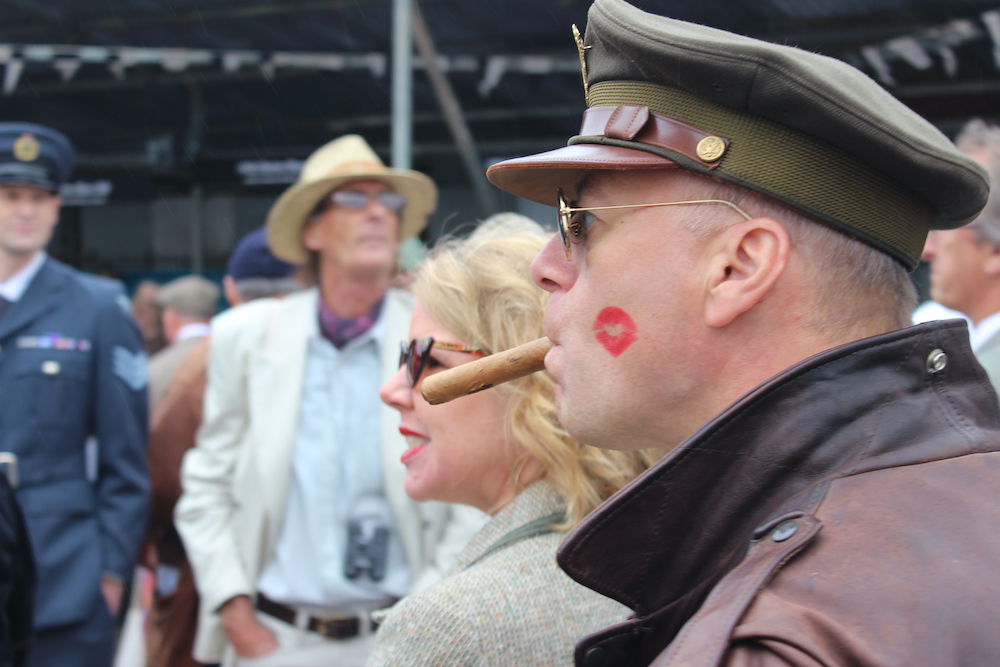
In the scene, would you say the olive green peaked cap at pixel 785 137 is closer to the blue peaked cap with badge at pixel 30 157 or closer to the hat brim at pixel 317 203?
the hat brim at pixel 317 203

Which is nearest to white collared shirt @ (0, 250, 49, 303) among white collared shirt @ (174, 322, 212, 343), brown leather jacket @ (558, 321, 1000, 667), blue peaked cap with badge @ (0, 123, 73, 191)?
blue peaked cap with badge @ (0, 123, 73, 191)

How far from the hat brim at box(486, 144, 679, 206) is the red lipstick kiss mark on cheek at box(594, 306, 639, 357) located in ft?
0.59

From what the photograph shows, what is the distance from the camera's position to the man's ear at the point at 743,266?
1022 mm

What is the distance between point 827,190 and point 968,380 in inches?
10.4

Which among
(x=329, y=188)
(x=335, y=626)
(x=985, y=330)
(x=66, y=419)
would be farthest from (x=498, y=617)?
(x=329, y=188)

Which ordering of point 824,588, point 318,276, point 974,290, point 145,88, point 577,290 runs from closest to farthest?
point 824,588 → point 577,290 → point 974,290 → point 318,276 → point 145,88

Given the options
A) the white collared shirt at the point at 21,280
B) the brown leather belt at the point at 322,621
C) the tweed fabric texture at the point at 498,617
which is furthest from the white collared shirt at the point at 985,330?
the white collared shirt at the point at 21,280

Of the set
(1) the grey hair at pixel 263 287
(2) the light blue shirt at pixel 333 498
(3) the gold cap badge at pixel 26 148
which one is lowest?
(2) the light blue shirt at pixel 333 498

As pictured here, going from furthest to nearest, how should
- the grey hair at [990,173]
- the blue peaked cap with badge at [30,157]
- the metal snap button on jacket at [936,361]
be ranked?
the blue peaked cap with badge at [30,157]
the grey hair at [990,173]
the metal snap button on jacket at [936,361]

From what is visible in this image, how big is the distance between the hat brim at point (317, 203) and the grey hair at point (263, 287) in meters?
0.78

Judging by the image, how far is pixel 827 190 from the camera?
1.03 m

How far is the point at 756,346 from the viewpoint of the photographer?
1.05 metres

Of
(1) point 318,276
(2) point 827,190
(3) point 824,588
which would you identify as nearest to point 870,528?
(3) point 824,588

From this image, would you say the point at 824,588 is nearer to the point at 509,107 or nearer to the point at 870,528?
the point at 870,528
